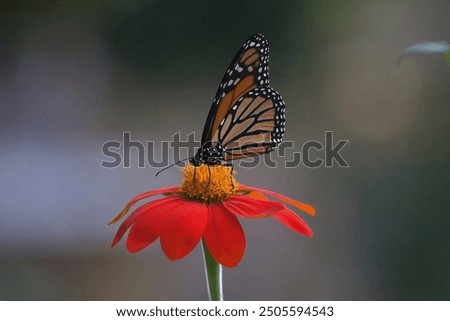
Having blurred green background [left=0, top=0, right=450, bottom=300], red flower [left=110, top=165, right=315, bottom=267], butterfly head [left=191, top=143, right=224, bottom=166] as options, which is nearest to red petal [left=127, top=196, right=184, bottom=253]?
red flower [left=110, top=165, right=315, bottom=267]

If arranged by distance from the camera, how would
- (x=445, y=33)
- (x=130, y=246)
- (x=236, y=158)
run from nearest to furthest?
(x=130, y=246) < (x=236, y=158) < (x=445, y=33)

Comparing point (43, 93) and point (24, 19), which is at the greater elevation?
point (24, 19)

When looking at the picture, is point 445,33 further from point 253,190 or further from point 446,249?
point 253,190

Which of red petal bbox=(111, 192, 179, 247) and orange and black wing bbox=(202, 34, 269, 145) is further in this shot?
orange and black wing bbox=(202, 34, 269, 145)

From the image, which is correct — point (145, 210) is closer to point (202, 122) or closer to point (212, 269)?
point (212, 269)

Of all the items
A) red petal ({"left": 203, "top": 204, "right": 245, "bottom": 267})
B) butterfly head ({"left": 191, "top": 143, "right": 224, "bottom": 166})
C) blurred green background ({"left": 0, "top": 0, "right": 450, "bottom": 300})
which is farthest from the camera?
blurred green background ({"left": 0, "top": 0, "right": 450, "bottom": 300})

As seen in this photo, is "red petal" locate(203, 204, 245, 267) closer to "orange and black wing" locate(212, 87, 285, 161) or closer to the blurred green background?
"orange and black wing" locate(212, 87, 285, 161)

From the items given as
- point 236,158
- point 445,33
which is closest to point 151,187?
point 236,158
